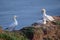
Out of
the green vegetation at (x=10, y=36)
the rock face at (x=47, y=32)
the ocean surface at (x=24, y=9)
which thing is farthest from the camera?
the ocean surface at (x=24, y=9)

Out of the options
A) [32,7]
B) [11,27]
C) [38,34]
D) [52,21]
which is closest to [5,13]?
[32,7]

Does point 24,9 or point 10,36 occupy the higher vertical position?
point 24,9

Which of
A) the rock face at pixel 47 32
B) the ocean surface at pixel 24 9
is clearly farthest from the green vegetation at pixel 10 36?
the ocean surface at pixel 24 9

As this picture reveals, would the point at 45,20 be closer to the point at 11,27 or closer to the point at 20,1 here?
the point at 11,27

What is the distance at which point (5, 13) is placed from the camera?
2586 cm

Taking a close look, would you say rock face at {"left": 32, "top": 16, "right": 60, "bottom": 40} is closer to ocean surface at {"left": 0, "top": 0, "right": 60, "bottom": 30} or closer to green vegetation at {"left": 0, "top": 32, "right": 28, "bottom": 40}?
green vegetation at {"left": 0, "top": 32, "right": 28, "bottom": 40}

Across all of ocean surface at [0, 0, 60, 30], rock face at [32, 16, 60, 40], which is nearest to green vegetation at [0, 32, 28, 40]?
rock face at [32, 16, 60, 40]

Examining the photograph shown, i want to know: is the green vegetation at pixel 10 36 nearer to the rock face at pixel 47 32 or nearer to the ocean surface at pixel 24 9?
the rock face at pixel 47 32

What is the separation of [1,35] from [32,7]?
1674 cm

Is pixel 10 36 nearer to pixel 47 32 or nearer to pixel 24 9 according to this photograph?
pixel 47 32

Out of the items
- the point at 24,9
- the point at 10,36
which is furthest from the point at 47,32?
the point at 24,9

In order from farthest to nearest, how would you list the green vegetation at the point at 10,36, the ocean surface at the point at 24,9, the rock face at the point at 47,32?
the ocean surface at the point at 24,9 < the rock face at the point at 47,32 < the green vegetation at the point at 10,36

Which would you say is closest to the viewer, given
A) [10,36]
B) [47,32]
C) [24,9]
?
[10,36]

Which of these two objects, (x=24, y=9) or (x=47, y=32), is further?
(x=24, y=9)
